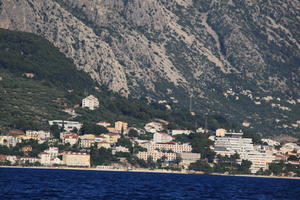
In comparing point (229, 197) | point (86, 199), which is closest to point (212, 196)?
point (229, 197)

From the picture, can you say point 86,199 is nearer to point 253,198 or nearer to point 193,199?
point 193,199

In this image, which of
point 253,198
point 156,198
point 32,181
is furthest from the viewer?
point 32,181

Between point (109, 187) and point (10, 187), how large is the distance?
2299 cm

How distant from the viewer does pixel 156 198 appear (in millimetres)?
158750

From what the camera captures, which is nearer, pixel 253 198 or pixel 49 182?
pixel 253 198

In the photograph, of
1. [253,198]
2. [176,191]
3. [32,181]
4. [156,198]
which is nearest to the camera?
[156,198]

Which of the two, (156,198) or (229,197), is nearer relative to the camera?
(156,198)

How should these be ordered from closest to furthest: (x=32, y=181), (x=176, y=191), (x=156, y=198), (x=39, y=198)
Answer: (x=39, y=198), (x=156, y=198), (x=176, y=191), (x=32, y=181)

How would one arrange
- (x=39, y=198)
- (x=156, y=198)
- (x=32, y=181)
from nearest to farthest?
(x=39, y=198)
(x=156, y=198)
(x=32, y=181)

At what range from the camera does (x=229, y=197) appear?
172250 millimetres

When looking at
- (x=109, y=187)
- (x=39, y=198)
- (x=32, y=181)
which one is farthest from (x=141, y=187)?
(x=39, y=198)

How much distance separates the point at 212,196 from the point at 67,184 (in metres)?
31.2

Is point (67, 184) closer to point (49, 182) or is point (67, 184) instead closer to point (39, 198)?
point (49, 182)

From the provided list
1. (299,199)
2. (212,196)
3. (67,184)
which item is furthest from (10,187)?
(299,199)
